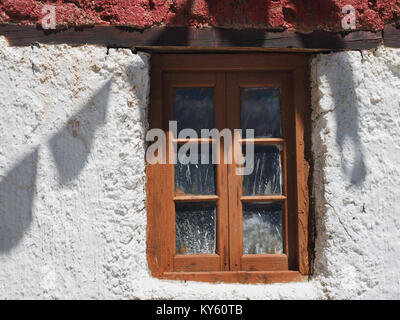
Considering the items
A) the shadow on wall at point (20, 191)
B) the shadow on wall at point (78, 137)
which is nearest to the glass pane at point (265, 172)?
the shadow on wall at point (78, 137)

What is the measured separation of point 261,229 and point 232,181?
331 millimetres

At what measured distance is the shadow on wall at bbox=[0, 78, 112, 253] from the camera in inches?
79.6

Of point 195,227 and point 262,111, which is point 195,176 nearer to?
point 195,227

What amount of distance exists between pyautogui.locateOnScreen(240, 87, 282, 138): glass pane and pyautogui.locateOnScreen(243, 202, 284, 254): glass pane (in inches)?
16.6

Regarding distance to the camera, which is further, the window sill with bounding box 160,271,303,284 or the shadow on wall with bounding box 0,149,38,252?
the window sill with bounding box 160,271,303,284

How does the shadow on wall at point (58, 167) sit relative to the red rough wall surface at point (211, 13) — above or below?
below

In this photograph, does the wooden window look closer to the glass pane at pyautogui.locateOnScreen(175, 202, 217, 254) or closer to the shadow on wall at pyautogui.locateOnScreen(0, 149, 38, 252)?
the glass pane at pyautogui.locateOnScreen(175, 202, 217, 254)

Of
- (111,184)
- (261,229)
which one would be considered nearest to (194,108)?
(111,184)

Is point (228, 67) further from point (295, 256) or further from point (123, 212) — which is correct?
point (295, 256)

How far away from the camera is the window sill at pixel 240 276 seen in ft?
7.04

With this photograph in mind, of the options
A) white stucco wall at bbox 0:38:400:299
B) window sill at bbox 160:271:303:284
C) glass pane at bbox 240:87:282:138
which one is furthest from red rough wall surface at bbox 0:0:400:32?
window sill at bbox 160:271:303:284

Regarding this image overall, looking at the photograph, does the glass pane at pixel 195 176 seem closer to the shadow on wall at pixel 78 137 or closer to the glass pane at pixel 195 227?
the glass pane at pixel 195 227
